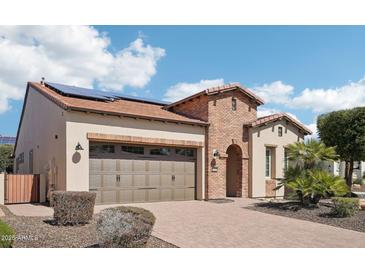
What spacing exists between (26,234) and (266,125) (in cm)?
1366

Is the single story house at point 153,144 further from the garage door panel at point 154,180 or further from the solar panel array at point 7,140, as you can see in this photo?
the solar panel array at point 7,140

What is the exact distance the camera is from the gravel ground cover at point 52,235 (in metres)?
7.17

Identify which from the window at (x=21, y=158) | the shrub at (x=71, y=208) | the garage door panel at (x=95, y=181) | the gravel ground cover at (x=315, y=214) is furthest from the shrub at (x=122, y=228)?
the window at (x=21, y=158)

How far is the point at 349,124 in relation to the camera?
68.4ft

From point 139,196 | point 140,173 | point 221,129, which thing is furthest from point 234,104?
point 139,196

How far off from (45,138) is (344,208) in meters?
12.5

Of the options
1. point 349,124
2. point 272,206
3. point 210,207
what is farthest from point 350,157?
point 210,207

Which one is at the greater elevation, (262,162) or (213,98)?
(213,98)

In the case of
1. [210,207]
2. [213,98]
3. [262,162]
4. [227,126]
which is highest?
[213,98]

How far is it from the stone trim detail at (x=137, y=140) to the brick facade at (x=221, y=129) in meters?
1.04

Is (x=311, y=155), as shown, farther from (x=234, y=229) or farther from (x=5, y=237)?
(x=5, y=237)

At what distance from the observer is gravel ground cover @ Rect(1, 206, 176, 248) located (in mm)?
7166

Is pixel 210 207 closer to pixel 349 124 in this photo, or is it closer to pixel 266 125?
pixel 266 125

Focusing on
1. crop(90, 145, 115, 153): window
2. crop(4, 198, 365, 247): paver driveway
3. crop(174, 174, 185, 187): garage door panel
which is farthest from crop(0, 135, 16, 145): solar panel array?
crop(174, 174, 185, 187): garage door panel
